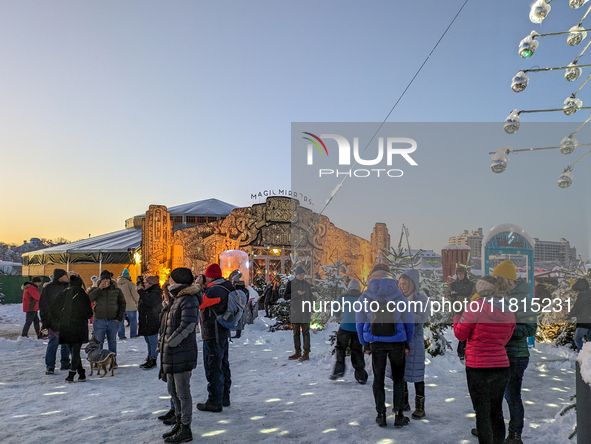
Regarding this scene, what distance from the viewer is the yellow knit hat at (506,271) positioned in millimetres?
3754

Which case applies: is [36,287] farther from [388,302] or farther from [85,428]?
[388,302]

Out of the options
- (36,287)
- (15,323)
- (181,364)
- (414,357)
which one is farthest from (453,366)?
(15,323)

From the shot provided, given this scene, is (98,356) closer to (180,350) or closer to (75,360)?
(75,360)

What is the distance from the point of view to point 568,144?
5363 mm

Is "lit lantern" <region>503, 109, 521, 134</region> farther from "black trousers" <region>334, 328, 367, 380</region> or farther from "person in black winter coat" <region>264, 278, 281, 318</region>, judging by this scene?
"person in black winter coat" <region>264, 278, 281, 318</region>

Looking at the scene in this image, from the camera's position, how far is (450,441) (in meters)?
3.68

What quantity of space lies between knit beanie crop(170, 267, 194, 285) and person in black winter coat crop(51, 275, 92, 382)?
9.22ft

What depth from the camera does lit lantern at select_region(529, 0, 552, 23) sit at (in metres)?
3.92

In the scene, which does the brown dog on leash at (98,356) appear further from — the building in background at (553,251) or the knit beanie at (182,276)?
the building in background at (553,251)

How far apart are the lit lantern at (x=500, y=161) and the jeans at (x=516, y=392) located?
3.14 m

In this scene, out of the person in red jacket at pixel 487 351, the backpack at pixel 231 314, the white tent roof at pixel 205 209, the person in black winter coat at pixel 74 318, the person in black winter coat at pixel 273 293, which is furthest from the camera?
the white tent roof at pixel 205 209

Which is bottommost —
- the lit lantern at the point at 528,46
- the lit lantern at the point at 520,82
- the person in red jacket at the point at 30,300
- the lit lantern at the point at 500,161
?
the person in red jacket at the point at 30,300

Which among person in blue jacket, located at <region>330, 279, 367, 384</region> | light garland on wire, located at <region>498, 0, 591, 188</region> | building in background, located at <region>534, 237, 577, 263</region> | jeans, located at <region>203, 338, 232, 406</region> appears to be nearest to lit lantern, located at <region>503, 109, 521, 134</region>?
light garland on wire, located at <region>498, 0, 591, 188</region>

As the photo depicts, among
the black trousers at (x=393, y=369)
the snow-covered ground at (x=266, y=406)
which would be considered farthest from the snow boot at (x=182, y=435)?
the black trousers at (x=393, y=369)
